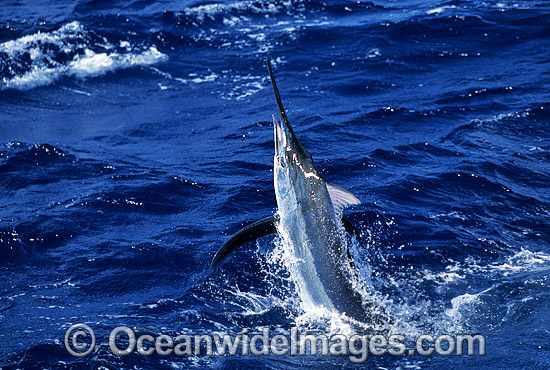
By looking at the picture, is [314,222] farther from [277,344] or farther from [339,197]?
[277,344]

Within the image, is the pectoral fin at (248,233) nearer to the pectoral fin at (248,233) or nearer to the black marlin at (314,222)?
the pectoral fin at (248,233)

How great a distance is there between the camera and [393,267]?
10.6 meters

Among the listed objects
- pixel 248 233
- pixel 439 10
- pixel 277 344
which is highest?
pixel 439 10

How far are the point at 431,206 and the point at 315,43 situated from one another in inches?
440

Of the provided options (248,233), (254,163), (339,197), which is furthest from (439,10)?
(248,233)

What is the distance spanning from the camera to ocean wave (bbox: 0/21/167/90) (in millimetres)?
21328

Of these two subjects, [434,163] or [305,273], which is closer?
[305,273]

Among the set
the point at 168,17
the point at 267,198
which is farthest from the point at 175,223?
the point at 168,17

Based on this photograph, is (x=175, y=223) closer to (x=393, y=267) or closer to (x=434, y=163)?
(x=393, y=267)

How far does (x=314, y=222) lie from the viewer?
8383 mm

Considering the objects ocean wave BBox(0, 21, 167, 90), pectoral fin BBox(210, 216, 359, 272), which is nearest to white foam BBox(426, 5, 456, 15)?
ocean wave BBox(0, 21, 167, 90)

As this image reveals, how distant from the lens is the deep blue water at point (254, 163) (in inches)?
373

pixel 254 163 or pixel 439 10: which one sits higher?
pixel 439 10

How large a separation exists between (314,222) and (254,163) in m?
6.39
